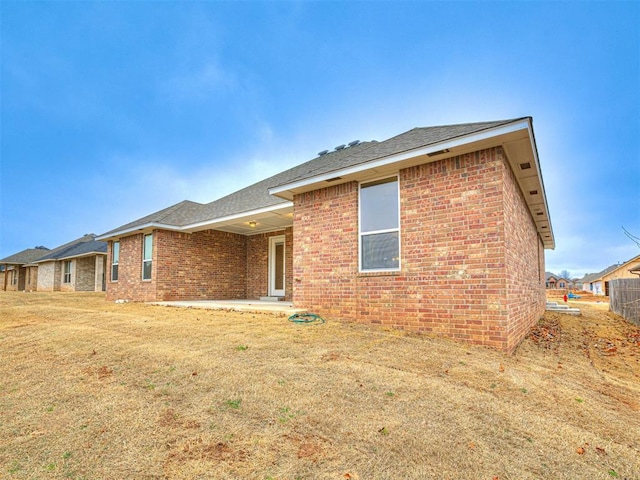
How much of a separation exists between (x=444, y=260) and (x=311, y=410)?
3752 millimetres

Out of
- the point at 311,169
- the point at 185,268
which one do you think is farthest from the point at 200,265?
the point at 311,169

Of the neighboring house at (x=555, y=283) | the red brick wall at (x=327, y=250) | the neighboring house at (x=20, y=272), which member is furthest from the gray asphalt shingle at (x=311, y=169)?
the neighboring house at (x=555, y=283)

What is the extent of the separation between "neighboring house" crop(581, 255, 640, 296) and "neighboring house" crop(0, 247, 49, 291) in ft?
139

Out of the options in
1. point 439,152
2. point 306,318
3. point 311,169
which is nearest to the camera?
point 439,152

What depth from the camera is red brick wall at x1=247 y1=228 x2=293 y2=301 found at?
1347 centimetres

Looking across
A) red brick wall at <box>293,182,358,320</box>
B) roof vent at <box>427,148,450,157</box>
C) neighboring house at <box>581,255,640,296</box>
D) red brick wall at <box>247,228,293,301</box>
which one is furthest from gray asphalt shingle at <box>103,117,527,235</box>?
neighboring house at <box>581,255,640,296</box>

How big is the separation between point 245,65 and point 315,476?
27680 mm

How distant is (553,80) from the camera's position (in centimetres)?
1700

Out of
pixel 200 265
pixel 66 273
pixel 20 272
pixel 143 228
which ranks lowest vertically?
pixel 20 272

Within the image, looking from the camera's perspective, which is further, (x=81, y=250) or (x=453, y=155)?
(x=81, y=250)

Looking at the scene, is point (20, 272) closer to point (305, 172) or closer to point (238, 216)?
point (238, 216)

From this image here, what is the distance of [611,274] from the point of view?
46344 millimetres

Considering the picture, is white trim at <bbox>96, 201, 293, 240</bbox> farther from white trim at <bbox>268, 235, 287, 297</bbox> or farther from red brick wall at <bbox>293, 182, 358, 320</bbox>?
white trim at <bbox>268, 235, 287, 297</bbox>

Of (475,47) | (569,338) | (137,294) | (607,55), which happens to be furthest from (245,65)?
(569,338)
